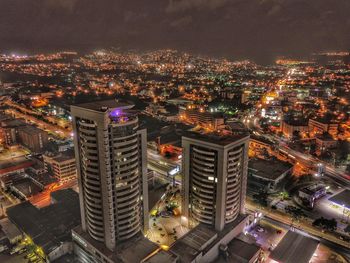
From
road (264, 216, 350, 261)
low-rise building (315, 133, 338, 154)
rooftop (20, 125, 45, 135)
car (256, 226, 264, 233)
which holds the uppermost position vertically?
rooftop (20, 125, 45, 135)

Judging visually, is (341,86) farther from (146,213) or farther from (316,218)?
(146,213)

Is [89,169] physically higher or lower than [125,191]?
higher

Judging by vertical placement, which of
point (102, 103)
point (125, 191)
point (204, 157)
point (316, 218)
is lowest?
point (316, 218)

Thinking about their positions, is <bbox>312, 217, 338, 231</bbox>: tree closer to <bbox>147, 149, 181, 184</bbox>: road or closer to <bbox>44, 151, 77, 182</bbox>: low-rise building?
<bbox>147, 149, 181, 184</bbox>: road

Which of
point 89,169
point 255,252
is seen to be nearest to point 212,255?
point 255,252

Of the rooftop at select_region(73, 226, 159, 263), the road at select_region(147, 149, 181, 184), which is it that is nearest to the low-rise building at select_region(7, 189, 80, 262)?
the rooftop at select_region(73, 226, 159, 263)

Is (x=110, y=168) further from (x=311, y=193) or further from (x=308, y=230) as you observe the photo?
(x=311, y=193)

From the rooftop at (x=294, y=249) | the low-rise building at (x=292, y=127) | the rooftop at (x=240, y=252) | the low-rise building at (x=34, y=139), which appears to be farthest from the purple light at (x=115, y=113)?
the low-rise building at (x=292, y=127)

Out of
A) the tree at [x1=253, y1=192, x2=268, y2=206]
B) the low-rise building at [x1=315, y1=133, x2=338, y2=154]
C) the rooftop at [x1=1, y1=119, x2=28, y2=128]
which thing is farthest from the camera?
the rooftop at [x1=1, y1=119, x2=28, y2=128]
